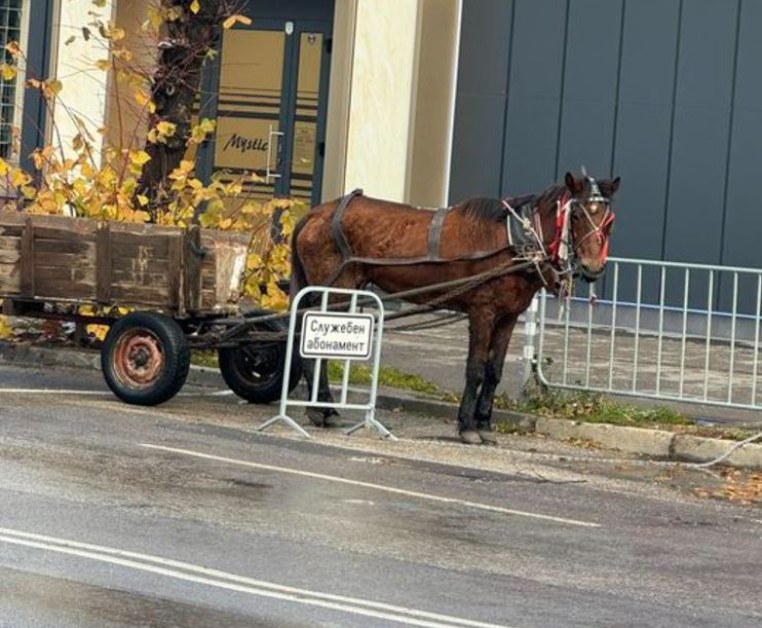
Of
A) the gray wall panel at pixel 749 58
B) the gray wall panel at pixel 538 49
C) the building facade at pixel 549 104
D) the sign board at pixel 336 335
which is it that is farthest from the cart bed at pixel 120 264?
the gray wall panel at pixel 749 58

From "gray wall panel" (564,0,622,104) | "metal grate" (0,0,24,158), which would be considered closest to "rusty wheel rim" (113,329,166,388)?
"gray wall panel" (564,0,622,104)

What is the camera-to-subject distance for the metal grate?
1001 inches

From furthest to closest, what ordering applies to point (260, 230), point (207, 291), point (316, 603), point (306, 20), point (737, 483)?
point (306, 20), point (260, 230), point (207, 291), point (737, 483), point (316, 603)

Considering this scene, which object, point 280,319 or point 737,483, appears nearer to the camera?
point 737,483

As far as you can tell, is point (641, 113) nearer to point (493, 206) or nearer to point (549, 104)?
point (549, 104)

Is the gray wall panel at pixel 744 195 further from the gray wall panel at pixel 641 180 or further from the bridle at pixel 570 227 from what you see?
the bridle at pixel 570 227

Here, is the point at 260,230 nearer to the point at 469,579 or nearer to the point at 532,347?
the point at 532,347

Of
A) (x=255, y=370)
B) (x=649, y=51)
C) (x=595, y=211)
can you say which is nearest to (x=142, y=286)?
(x=255, y=370)

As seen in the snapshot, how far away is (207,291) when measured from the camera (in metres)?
14.4

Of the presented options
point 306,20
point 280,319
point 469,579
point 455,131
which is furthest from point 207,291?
point 306,20

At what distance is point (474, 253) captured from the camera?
14109mm

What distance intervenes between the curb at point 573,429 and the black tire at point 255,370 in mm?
1012

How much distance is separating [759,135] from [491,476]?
34.6 ft

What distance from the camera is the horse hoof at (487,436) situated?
14258 millimetres
